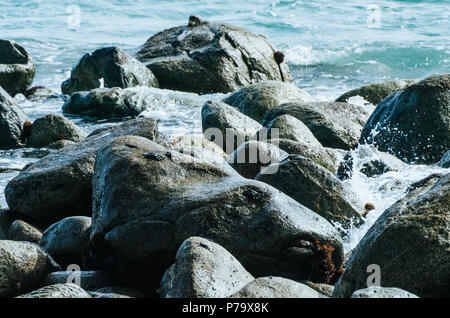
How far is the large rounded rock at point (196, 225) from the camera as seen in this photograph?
16.2 feet

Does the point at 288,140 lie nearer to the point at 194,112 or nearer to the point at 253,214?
the point at 253,214

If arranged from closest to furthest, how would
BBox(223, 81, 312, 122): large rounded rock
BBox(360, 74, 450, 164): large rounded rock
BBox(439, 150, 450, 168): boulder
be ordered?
BBox(439, 150, 450, 168): boulder < BBox(360, 74, 450, 164): large rounded rock < BBox(223, 81, 312, 122): large rounded rock

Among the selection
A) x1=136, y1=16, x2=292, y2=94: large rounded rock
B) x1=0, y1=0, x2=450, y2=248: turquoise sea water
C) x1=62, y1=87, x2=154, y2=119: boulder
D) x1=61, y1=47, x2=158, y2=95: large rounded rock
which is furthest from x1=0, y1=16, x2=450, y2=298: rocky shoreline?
x1=136, y1=16, x2=292, y2=94: large rounded rock

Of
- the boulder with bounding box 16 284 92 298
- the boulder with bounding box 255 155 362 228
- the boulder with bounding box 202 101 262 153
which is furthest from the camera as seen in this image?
the boulder with bounding box 202 101 262 153

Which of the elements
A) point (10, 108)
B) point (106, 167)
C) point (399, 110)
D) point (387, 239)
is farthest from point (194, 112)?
point (387, 239)

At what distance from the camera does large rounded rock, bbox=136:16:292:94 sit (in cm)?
1442

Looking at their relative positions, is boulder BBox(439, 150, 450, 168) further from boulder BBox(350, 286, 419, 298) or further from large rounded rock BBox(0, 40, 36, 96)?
large rounded rock BBox(0, 40, 36, 96)

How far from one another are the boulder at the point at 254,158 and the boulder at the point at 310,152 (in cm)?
56

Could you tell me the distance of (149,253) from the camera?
4.98m

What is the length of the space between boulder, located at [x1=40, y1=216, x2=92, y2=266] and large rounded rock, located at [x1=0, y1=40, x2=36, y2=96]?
388 inches

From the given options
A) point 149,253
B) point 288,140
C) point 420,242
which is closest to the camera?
point 420,242

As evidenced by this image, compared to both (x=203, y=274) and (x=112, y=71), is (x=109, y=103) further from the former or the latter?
(x=203, y=274)

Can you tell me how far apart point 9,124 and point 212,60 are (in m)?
5.19
